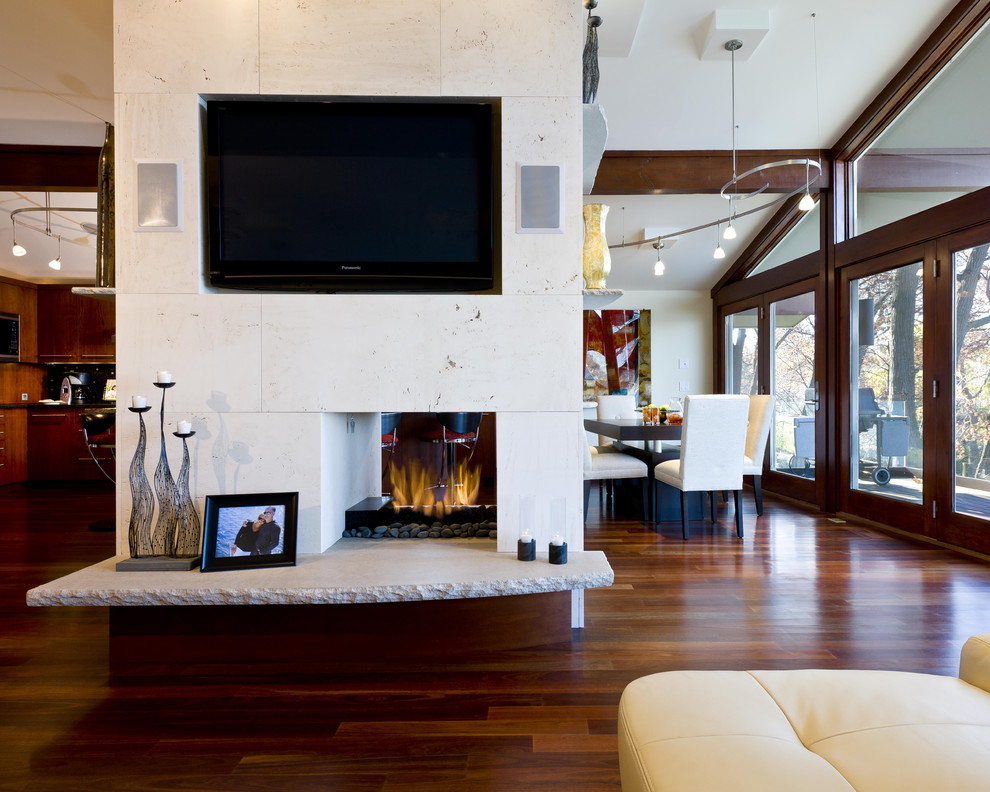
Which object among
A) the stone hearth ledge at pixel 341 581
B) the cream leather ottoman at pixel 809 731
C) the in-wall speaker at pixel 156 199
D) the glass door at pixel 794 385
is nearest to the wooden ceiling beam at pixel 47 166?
the in-wall speaker at pixel 156 199

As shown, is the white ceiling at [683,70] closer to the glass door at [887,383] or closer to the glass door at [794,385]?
the glass door at [887,383]

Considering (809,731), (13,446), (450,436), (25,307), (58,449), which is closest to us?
(809,731)

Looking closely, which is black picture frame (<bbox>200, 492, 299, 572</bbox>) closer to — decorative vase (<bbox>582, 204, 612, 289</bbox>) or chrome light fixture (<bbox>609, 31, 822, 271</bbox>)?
decorative vase (<bbox>582, 204, 612, 289</bbox>)

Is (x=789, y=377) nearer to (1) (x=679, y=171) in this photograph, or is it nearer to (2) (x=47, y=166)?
(1) (x=679, y=171)

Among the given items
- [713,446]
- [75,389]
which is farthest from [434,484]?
[75,389]

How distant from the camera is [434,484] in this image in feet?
18.7

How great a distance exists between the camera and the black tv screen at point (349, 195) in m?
2.30

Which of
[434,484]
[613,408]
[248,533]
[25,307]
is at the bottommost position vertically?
[434,484]

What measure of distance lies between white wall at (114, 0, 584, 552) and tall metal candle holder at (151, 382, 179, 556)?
0.09 m

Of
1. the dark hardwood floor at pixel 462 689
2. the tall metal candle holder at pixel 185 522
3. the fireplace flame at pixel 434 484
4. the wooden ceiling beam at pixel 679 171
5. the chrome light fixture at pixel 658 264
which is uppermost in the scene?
the wooden ceiling beam at pixel 679 171

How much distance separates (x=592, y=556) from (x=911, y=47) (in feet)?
13.1

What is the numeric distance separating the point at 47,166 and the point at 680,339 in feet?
21.0

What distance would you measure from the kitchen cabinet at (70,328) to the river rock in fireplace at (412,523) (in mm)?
5672

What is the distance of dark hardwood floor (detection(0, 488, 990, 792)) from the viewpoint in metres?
1.51
